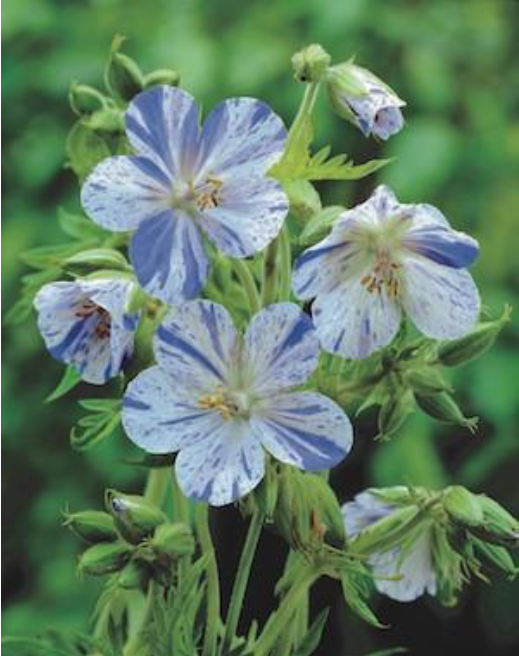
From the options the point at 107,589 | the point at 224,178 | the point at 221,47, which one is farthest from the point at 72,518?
the point at 221,47

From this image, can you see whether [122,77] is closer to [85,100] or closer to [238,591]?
[85,100]

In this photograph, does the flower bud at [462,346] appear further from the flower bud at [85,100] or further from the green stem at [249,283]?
the flower bud at [85,100]

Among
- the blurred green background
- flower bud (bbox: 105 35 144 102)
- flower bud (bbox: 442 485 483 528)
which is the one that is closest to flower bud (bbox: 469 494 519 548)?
flower bud (bbox: 442 485 483 528)

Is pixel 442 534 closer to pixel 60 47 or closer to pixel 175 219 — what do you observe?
A: pixel 175 219

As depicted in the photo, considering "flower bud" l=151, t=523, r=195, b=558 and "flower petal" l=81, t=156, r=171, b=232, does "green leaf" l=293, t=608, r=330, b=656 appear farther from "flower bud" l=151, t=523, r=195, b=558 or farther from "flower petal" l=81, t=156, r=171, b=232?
"flower petal" l=81, t=156, r=171, b=232

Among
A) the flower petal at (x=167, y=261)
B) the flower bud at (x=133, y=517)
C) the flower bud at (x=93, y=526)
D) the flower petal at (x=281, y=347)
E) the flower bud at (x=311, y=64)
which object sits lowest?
the flower bud at (x=93, y=526)

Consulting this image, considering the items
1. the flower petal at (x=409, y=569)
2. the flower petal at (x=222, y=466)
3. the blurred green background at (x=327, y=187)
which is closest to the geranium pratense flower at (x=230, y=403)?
the flower petal at (x=222, y=466)
